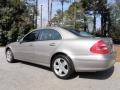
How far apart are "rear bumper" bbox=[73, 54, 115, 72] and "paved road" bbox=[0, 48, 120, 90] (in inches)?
16.0

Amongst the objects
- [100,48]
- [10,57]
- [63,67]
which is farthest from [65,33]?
[10,57]

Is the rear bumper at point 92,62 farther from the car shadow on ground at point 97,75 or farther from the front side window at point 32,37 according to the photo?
the front side window at point 32,37

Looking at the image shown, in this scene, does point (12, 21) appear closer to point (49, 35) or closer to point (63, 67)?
point (49, 35)

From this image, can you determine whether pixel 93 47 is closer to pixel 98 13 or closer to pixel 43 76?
pixel 43 76

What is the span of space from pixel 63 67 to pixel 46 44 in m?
1.01

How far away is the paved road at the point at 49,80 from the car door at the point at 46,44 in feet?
1.62

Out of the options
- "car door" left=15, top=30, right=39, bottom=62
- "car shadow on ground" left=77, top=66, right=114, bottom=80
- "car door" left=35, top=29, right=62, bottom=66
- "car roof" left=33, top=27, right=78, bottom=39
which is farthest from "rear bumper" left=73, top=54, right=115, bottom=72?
"car door" left=15, top=30, right=39, bottom=62

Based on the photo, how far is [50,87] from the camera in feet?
20.1

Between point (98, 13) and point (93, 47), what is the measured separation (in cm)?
3711

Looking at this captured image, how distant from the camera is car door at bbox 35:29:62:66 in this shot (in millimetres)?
7285

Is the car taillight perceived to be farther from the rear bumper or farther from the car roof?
the car roof

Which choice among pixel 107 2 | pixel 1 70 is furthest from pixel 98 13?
pixel 1 70

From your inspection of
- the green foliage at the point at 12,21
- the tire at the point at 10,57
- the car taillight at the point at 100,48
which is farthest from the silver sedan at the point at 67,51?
the green foliage at the point at 12,21

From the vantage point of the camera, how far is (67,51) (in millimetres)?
6812
